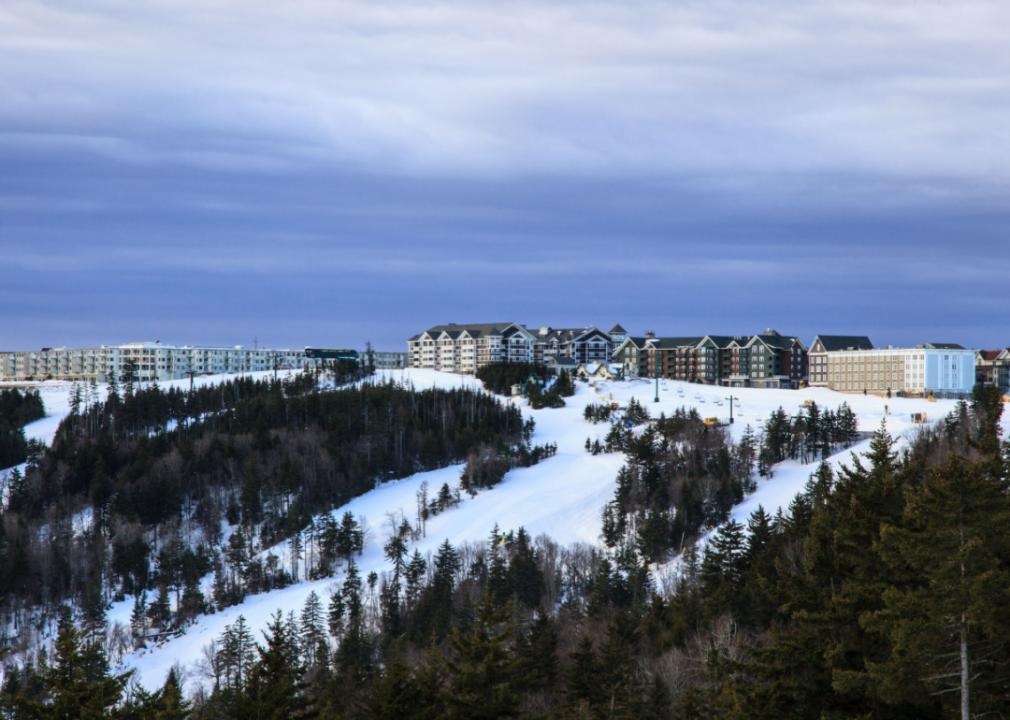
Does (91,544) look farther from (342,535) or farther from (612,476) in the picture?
(612,476)

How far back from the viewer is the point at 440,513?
12525 cm

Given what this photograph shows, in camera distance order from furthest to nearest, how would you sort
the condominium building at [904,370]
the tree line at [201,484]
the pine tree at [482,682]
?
1. the condominium building at [904,370]
2. the tree line at [201,484]
3. the pine tree at [482,682]

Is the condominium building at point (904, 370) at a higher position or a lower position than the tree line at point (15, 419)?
higher

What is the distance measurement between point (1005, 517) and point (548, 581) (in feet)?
251

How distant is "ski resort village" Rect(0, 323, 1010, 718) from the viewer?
227 feet

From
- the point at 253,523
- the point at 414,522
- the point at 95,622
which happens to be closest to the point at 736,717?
the point at 95,622

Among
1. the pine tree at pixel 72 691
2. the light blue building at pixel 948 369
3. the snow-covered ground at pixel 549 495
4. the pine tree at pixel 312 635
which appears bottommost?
the pine tree at pixel 312 635

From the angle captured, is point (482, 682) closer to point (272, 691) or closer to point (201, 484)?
point (272, 691)

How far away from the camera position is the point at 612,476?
131 m

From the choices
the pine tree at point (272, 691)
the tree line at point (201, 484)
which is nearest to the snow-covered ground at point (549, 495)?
the tree line at point (201, 484)

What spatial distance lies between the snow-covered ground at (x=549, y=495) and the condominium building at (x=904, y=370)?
70.4 feet

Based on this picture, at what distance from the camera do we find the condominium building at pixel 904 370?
609ft

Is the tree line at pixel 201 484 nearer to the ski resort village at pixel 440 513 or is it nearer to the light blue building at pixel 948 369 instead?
the ski resort village at pixel 440 513

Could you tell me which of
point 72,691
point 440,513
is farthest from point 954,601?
point 440,513
